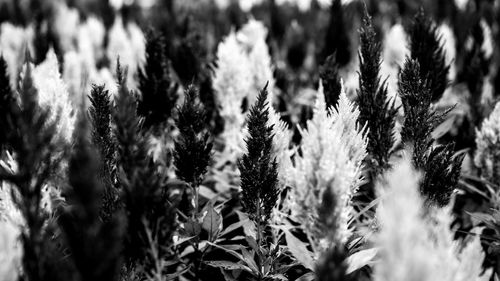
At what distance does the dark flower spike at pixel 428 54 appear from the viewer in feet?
11.1

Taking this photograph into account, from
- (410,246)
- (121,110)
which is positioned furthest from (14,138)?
(410,246)

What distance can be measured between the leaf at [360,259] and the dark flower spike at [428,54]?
150 cm

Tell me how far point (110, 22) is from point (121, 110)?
5497mm

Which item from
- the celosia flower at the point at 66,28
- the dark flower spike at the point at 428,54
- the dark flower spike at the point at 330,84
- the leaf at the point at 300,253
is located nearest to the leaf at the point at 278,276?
the leaf at the point at 300,253

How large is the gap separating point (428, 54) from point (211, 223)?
75.1 inches

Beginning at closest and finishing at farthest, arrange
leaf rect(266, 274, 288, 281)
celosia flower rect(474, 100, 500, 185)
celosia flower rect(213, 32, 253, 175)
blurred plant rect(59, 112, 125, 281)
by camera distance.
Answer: blurred plant rect(59, 112, 125, 281) → leaf rect(266, 274, 288, 281) → celosia flower rect(474, 100, 500, 185) → celosia flower rect(213, 32, 253, 175)

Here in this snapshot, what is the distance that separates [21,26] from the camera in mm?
6211

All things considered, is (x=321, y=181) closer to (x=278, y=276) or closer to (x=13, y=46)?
(x=278, y=276)

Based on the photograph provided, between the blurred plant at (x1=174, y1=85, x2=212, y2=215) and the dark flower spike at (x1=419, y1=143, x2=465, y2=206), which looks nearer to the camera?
the dark flower spike at (x1=419, y1=143, x2=465, y2=206)

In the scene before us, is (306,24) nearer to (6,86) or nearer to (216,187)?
(216,187)

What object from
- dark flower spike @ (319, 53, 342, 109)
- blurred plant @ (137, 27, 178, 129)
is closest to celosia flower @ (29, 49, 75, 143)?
blurred plant @ (137, 27, 178, 129)

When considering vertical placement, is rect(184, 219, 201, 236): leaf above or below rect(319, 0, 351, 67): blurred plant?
below

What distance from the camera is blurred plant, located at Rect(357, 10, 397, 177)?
267 cm

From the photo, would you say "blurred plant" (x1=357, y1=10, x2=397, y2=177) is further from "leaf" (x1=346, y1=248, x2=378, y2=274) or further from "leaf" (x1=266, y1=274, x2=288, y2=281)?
"leaf" (x1=266, y1=274, x2=288, y2=281)
